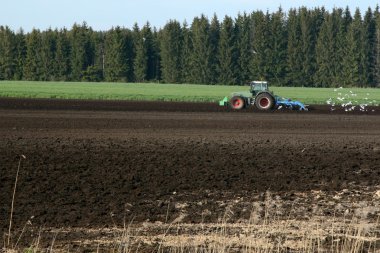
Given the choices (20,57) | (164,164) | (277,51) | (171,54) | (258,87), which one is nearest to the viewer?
(164,164)

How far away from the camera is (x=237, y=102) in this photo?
123ft

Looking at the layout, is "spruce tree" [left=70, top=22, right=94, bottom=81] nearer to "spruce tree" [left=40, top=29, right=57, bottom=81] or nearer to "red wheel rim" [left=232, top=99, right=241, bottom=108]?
"spruce tree" [left=40, top=29, right=57, bottom=81]

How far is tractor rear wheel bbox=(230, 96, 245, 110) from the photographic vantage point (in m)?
37.4

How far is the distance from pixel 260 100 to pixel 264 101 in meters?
0.19

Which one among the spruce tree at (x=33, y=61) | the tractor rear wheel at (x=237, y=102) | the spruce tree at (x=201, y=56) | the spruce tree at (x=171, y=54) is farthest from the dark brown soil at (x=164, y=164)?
the spruce tree at (x=33, y=61)

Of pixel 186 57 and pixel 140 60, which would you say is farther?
pixel 140 60

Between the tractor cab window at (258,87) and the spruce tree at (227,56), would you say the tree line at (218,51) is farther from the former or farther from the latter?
the tractor cab window at (258,87)

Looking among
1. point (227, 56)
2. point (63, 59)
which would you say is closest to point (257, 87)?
point (227, 56)

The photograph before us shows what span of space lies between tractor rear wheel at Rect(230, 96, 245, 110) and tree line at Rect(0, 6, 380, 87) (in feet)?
159

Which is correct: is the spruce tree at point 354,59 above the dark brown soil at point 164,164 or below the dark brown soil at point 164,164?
above

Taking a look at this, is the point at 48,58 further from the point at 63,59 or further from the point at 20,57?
the point at 20,57

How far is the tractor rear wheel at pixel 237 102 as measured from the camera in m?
37.4

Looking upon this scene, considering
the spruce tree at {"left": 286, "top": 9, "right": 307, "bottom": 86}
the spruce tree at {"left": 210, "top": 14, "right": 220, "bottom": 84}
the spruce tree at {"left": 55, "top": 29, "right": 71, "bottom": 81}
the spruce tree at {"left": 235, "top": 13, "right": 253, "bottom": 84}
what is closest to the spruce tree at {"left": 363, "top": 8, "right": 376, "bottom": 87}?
the spruce tree at {"left": 286, "top": 9, "right": 307, "bottom": 86}

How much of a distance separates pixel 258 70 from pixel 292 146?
65.2 meters
